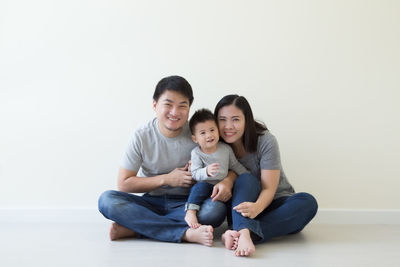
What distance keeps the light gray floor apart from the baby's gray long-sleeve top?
293 millimetres

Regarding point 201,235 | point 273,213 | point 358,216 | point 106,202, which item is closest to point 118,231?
point 106,202

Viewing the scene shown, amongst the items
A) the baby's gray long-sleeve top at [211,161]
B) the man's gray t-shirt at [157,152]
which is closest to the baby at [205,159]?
the baby's gray long-sleeve top at [211,161]

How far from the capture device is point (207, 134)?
5.90 feet

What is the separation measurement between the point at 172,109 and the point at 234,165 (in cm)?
41

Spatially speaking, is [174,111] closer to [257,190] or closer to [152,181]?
[152,181]

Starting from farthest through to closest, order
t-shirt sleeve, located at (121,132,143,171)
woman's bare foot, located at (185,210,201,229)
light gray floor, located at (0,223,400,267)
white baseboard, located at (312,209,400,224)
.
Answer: white baseboard, located at (312,209,400,224)
t-shirt sleeve, located at (121,132,143,171)
woman's bare foot, located at (185,210,201,229)
light gray floor, located at (0,223,400,267)

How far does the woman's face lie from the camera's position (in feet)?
Result: 6.10

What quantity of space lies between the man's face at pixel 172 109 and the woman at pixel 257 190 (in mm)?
174

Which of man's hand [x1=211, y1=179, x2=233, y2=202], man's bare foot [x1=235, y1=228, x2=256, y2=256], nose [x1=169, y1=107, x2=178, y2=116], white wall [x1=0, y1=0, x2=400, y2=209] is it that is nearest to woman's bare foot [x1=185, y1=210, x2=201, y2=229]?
man's hand [x1=211, y1=179, x2=233, y2=202]

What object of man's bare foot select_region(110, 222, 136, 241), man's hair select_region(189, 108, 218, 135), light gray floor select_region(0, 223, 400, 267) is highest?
man's hair select_region(189, 108, 218, 135)

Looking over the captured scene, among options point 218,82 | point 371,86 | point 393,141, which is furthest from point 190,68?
point 393,141

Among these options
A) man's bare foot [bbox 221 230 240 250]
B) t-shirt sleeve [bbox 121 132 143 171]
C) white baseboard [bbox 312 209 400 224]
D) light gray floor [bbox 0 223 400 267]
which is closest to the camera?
light gray floor [bbox 0 223 400 267]

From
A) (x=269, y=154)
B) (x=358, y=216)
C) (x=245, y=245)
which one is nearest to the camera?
(x=245, y=245)

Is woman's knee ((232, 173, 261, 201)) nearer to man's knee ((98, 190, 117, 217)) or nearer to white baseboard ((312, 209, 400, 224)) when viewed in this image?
man's knee ((98, 190, 117, 217))
